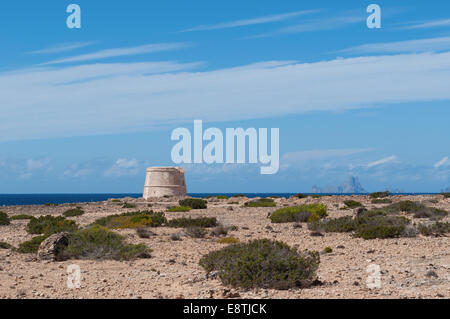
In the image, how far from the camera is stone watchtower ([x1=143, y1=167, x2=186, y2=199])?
49562 mm

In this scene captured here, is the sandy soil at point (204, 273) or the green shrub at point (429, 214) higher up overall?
the green shrub at point (429, 214)

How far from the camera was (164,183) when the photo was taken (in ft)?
A: 163

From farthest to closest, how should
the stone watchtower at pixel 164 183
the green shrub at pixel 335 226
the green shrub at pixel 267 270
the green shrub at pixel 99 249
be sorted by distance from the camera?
the stone watchtower at pixel 164 183
the green shrub at pixel 335 226
the green shrub at pixel 99 249
the green shrub at pixel 267 270

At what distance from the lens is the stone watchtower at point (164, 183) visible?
49.6m

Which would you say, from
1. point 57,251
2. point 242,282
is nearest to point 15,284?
point 57,251

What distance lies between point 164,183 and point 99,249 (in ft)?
117

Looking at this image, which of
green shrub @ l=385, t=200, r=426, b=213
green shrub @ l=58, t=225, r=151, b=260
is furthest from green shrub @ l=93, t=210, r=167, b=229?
green shrub @ l=385, t=200, r=426, b=213

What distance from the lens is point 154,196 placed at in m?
49.4

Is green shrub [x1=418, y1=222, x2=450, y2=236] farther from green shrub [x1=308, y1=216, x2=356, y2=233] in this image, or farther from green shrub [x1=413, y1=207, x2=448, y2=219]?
green shrub [x1=413, y1=207, x2=448, y2=219]

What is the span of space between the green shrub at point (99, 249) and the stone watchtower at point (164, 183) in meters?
34.6

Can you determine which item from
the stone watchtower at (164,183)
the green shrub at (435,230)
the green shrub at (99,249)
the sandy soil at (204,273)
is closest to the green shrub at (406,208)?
the green shrub at (435,230)

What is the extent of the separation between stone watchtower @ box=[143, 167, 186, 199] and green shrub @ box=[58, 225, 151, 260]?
34.6m

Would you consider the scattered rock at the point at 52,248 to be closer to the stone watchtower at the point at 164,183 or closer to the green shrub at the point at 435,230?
the green shrub at the point at 435,230
